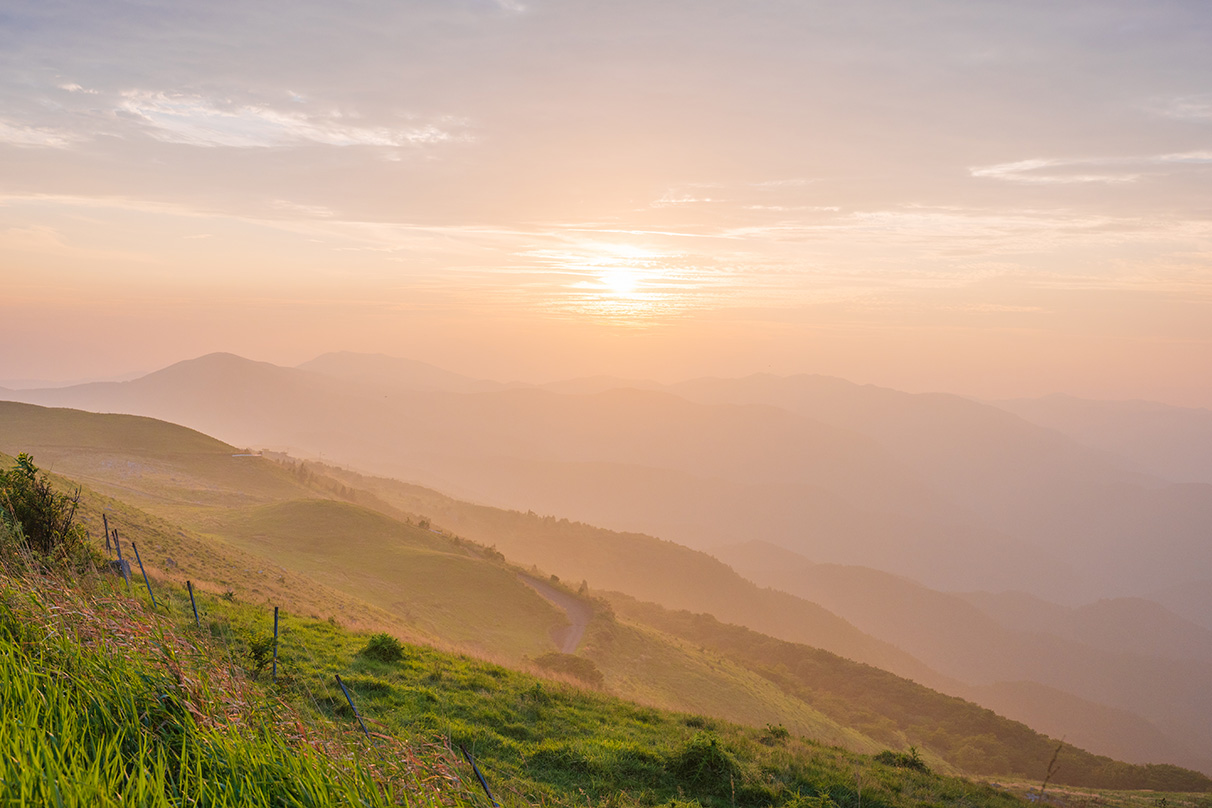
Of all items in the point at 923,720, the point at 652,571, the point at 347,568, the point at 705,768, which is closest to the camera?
the point at 705,768

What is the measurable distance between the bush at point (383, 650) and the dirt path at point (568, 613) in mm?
26226

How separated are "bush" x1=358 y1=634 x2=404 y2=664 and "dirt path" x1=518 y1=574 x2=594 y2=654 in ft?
86.0

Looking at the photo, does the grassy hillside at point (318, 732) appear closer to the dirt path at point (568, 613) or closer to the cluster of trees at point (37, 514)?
the cluster of trees at point (37, 514)

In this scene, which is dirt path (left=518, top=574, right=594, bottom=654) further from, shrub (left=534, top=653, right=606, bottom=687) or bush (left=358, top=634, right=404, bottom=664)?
bush (left=358, top=634, right=404, bottom=664)

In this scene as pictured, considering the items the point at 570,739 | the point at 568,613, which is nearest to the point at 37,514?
the point at 570,739

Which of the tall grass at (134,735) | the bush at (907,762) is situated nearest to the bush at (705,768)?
the bush at (907,762)

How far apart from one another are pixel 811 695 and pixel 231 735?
5484 cm

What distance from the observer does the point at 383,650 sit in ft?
58.6

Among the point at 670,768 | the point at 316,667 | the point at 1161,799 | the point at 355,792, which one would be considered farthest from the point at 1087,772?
the point at 355,792

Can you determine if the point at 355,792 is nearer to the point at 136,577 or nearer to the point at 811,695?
the point at 136,577

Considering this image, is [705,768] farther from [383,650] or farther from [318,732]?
[383,650]

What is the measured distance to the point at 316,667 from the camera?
15.4m

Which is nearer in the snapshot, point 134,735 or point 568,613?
point 134,735

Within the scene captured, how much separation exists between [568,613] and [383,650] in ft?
122
